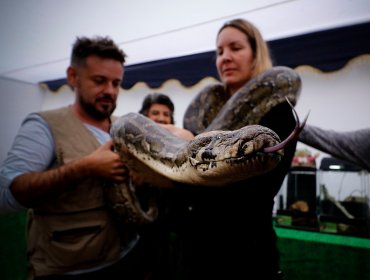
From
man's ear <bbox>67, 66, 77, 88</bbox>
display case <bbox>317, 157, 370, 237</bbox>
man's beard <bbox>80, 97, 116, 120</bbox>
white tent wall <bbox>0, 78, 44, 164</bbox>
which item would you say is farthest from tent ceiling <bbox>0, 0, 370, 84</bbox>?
display case <bbox>317, 157, 370, 237</bbox>

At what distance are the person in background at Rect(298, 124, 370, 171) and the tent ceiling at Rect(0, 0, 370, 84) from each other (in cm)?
110

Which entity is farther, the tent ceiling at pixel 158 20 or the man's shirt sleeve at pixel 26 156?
the tent ceiling at pixel 158 20

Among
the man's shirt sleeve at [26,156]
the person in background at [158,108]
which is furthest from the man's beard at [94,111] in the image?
the person in background at [158,108]

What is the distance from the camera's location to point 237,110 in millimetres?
887

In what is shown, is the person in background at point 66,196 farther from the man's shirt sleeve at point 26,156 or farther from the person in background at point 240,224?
the person in background at point 240,224

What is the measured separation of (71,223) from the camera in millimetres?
1017

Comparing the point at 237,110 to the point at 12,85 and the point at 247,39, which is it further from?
the point at 12,85

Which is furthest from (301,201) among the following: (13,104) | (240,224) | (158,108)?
(13,104)

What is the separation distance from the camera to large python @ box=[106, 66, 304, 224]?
44 cm

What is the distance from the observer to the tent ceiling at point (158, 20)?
6.12ft

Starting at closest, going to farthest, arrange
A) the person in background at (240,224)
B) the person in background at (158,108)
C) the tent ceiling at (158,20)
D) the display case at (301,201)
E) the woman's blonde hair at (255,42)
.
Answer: the person in background at (240,224) < the woman's blonde hair at (255,42) < the display case at (301,201) < the tent ceiling at (158,20) < the person in background at (158,108)

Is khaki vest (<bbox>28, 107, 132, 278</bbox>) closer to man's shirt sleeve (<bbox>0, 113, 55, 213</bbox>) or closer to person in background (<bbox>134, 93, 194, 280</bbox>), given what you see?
man's shirt sleeve (<bbox>0, 113, 55, 213</bbox>)

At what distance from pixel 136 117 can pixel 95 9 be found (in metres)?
1.49

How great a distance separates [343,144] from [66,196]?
1.51 metres
